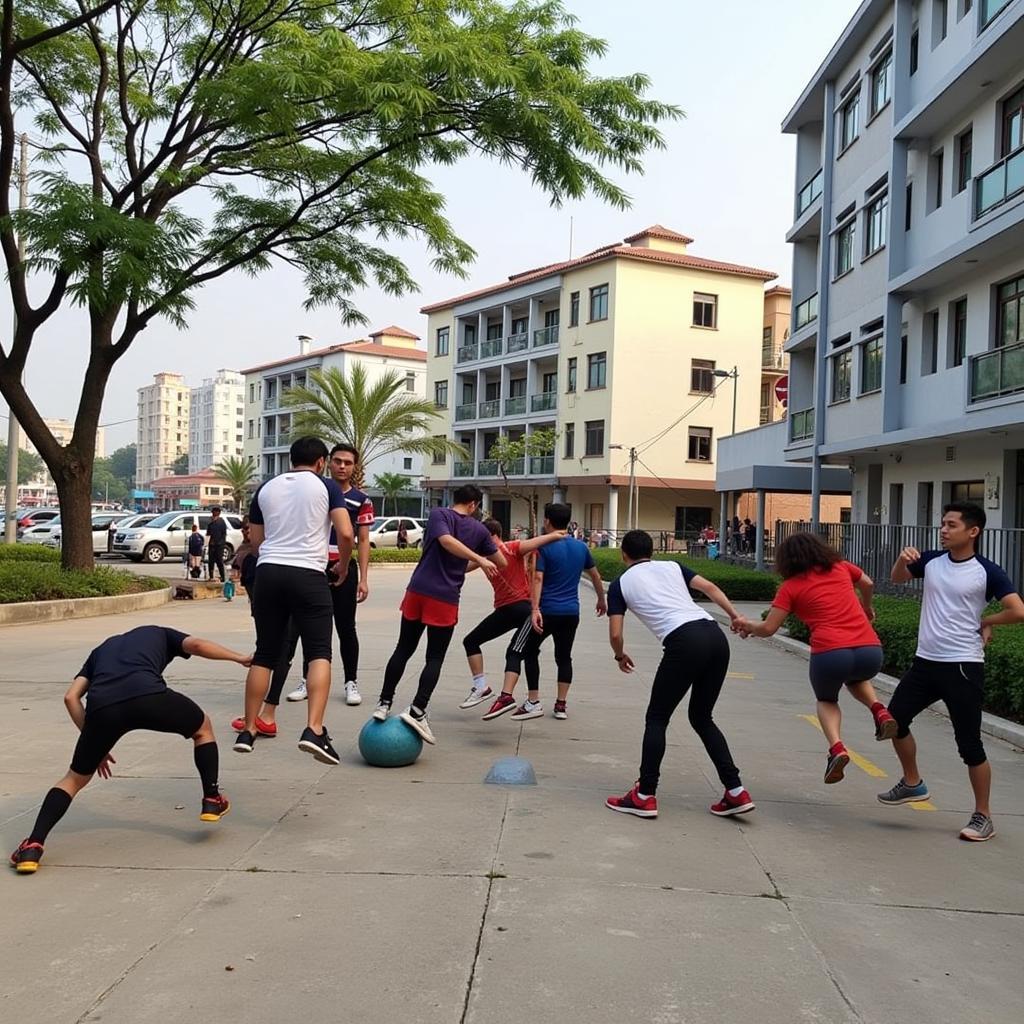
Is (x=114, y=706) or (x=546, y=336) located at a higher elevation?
(x=546, y=336)

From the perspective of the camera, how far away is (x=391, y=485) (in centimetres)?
6366

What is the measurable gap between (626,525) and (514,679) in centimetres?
3960

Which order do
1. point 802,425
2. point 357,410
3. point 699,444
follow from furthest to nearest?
1. point 699,444
2. point 357,410
3. point 802,425

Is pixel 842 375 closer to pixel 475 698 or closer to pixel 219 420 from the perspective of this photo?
pixel 475 698

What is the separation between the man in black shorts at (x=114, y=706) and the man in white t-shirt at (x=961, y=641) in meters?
3.65

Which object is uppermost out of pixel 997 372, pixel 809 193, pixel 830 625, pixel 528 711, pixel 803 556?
pixel 809 193

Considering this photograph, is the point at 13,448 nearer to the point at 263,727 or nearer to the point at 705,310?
the point at 263,727

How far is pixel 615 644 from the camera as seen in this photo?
601 centimetres

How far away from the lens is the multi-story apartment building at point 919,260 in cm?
1719

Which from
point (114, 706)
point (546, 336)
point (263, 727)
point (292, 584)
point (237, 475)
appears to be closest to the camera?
point (114, 706)

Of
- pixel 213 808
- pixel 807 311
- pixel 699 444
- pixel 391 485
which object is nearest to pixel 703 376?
pixel 699 444

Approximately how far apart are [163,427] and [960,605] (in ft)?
654

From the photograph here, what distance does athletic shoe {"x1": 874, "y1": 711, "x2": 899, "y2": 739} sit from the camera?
5.52m

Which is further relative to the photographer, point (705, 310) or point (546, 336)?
point (546, 336)
